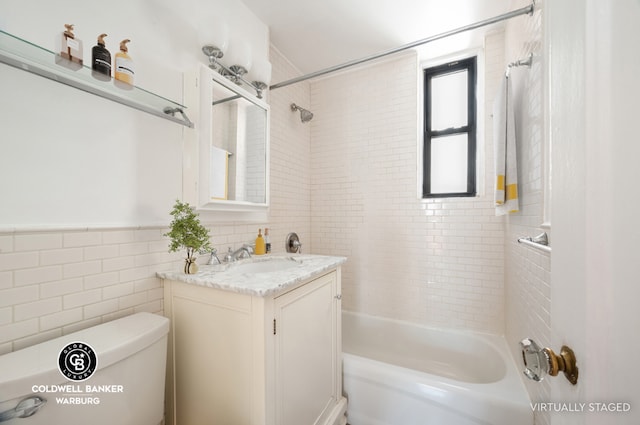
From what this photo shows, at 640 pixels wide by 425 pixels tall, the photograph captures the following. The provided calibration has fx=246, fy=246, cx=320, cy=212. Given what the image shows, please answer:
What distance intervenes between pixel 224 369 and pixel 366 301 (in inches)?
64.7

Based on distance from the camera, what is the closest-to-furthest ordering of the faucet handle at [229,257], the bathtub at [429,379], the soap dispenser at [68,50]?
the soap dispenser at [68,50] → the bathtub at [429,379] → the faucet handle at [229,257]

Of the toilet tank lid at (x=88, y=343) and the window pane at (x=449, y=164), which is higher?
the window pane at (x=449, y=164)

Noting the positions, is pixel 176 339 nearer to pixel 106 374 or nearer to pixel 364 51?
pixel 106 374

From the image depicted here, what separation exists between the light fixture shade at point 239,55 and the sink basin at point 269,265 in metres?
1.22

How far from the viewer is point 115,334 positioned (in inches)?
34.4

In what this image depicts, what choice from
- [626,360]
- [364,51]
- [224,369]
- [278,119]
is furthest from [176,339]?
[364,51]

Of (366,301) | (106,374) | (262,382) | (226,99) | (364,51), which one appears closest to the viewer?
(106,374)

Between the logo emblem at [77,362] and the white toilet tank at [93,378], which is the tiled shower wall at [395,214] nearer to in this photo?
the white toilet tank at [93,378]

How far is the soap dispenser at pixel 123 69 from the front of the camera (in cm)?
100

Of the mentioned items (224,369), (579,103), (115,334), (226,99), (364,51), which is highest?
(364,51)

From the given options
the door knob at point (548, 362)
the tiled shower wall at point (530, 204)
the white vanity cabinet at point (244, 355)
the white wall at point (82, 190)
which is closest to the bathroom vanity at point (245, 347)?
the white vanity cabinet at point (244, 355)

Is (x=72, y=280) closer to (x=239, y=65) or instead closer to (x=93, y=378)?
(x=93, y=378)

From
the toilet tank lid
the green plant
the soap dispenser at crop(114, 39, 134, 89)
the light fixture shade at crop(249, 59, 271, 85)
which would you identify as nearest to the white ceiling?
the light fixture shade at crop(249, 59, 271, 85)

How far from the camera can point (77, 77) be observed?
0.91 m
